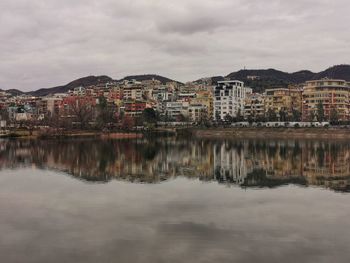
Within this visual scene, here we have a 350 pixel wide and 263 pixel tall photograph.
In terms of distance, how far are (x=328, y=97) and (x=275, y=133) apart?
60.6 feet

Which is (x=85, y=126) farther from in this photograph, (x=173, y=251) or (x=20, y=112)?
(x=173, y=251)

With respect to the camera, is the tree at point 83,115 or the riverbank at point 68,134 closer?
the riverbank at point 68,134

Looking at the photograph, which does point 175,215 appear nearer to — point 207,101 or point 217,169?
point 217,169

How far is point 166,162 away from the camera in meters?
23.0

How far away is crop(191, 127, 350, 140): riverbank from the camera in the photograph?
48.6 m

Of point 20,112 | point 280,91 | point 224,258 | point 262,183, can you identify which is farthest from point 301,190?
point 20,112

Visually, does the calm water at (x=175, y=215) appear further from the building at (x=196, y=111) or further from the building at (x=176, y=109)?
the building at (x=176, y=109)

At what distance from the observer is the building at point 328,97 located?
Result: 2670 inches

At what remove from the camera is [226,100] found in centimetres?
8044

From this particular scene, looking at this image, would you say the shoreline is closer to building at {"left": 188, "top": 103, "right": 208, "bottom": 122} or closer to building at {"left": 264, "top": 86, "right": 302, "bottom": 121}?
building at {"left": 188, "top": 103, "right": 208, "bottom": 122}

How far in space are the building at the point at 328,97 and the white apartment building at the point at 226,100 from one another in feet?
44.7

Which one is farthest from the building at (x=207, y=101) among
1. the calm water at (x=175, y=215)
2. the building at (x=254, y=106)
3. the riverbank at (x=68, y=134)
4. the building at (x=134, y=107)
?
the calm water at (x=175, y=215)

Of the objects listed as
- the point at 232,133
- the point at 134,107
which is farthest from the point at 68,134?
the point at 134,107

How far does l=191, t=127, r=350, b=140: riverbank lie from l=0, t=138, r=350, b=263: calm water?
30.9 meters
